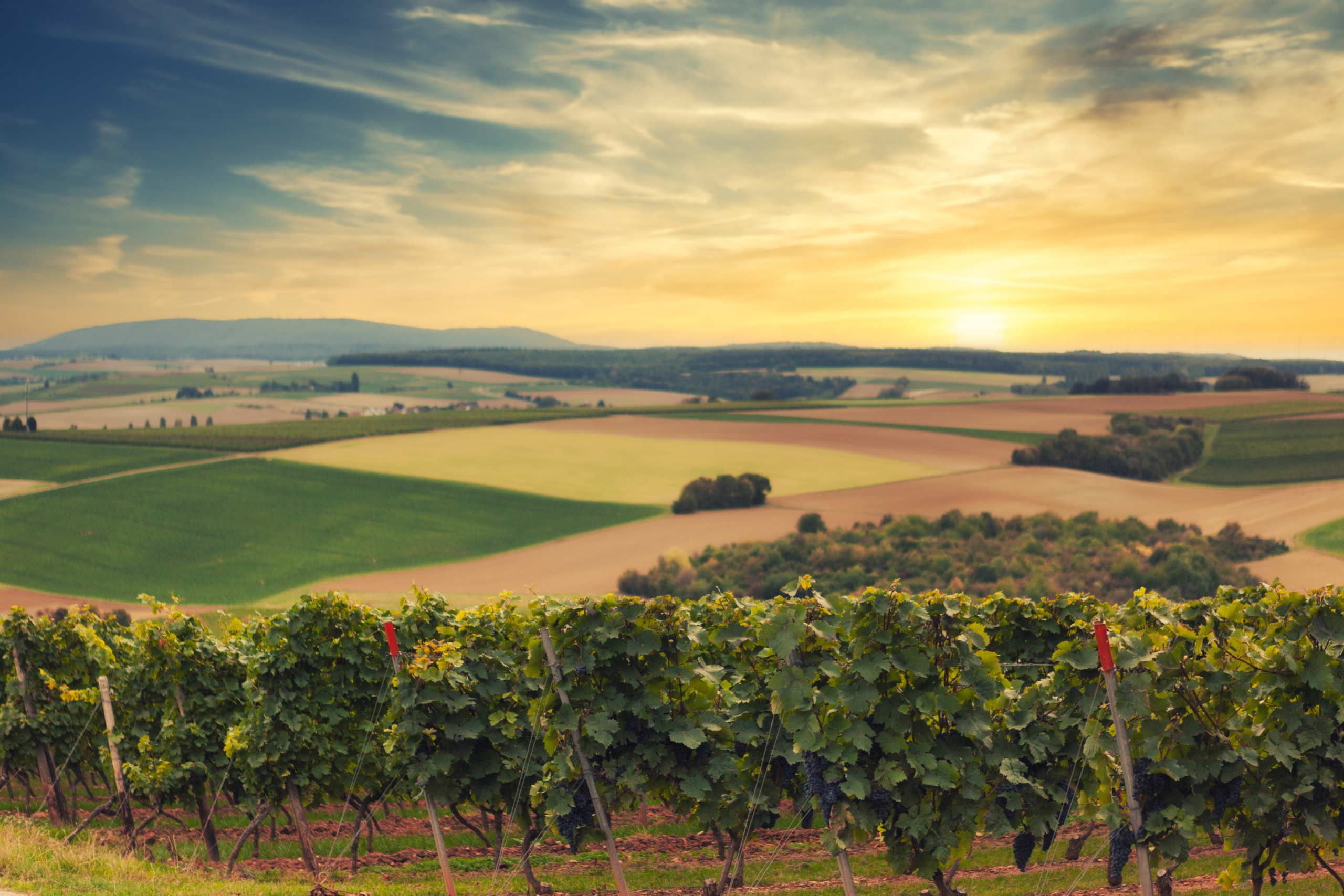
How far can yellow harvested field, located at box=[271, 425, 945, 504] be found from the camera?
223 ft

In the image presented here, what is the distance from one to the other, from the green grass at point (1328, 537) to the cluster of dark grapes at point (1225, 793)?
5192 cm

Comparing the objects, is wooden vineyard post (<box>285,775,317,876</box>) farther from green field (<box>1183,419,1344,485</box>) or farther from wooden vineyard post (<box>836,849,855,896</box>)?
green field (<box>1183,419,1344,485</box>)

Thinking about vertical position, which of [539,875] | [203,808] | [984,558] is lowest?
[984,558]

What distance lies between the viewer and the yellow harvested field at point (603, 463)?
6800 cm

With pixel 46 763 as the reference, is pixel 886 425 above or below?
above

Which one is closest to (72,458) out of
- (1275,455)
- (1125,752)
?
(1125,752)

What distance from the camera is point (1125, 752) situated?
707cm

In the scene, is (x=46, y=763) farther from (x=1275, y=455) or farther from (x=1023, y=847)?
(x=1275, y=455)

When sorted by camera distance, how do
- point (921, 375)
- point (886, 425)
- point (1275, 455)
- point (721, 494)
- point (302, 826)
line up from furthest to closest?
point (921, 375)
point (886, 425)
point (721, 494)
point (1275, 455)
point (302, 826)

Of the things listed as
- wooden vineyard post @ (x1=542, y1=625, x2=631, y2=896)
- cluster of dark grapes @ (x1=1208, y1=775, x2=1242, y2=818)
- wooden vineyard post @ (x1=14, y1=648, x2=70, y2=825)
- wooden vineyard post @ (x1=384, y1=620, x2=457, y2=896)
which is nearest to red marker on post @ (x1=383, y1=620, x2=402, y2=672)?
wooden vineyard post @ (x1=384, y1=620, x2=457, y2=896)

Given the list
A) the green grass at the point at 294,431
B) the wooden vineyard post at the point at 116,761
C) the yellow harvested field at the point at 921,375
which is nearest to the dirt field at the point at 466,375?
the yellow harvested field at the point at 921,375

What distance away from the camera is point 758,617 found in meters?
9.92

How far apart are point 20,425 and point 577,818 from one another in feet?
314

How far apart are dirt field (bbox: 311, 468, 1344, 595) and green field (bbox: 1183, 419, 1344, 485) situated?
5.58 feet
